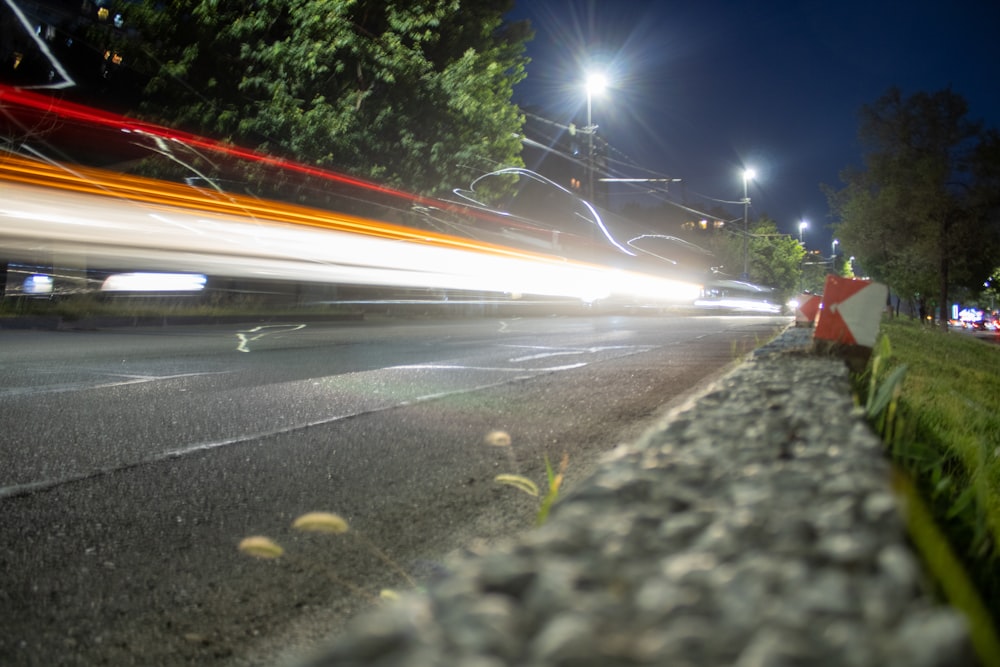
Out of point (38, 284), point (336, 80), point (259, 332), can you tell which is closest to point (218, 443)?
point (259, 332)

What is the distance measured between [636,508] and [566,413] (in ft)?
17.8

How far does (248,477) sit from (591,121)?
1144 inches

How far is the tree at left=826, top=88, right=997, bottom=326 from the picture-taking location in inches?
1447

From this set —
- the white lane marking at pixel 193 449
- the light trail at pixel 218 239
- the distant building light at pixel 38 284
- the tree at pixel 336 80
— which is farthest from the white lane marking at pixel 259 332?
the distant building light at pixel 38 284

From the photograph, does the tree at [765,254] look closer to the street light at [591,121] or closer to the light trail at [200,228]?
the street light at [591,121]

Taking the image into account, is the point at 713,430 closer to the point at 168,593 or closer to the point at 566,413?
the point at 168,593

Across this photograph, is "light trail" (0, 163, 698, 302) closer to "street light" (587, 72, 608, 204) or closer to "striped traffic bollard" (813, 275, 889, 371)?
"street light" (587, 72, 608, 204)

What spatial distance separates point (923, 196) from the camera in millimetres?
37188

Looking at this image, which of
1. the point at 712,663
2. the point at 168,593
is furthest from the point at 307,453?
the point at 712,663

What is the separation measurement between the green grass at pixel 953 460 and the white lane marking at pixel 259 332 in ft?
27.4

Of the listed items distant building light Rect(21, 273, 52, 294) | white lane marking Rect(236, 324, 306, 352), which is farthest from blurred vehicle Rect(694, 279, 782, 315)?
distant building light Rect(21, 273, 52, 294)

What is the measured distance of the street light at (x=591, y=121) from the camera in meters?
29.5

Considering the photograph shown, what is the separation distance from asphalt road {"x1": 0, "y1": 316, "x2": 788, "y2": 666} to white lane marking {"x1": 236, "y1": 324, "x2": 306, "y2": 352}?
1.78 metres

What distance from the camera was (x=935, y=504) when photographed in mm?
2982
